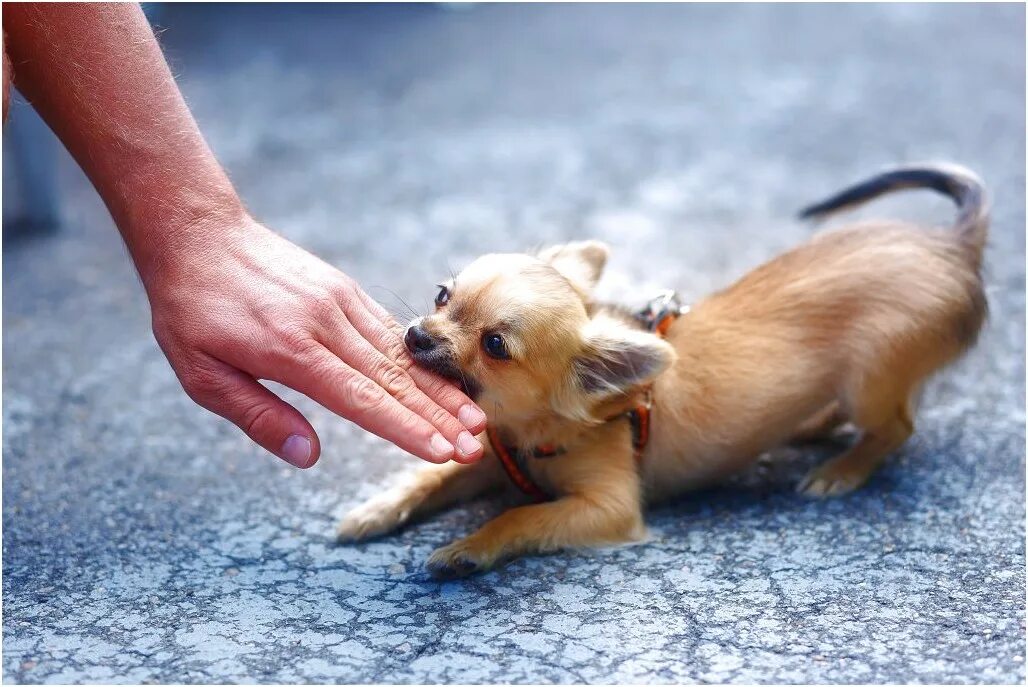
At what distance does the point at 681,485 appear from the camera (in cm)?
310

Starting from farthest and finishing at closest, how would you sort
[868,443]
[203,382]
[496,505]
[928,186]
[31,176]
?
[31,176]
[928,186]
[868,443]
[496,505]
[203,382]

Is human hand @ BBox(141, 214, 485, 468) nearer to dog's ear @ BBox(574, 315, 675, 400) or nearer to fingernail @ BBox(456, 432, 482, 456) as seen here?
fingernail @ BBox(456, 432, 482, 456)

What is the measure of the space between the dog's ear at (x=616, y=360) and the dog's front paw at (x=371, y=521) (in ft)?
1.98

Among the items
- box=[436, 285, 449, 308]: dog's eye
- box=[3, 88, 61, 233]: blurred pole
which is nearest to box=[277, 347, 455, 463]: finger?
box=[436, 285, 449, 308]: dog's eye

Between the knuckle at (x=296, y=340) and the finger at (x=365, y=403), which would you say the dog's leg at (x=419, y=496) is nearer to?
the finger at (x=365, y=403)

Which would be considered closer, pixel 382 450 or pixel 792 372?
pixel 792 372

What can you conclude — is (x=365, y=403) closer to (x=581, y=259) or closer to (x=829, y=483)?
(x=581, y=259)

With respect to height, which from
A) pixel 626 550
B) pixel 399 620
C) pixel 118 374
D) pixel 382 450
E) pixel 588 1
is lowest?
pixel 626 550

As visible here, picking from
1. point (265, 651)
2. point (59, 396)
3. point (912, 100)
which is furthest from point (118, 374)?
point (912, 100)

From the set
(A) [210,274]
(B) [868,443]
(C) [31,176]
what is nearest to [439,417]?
(A) [210,274]

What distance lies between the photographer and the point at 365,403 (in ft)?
7.88

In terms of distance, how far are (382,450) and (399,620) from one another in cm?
104

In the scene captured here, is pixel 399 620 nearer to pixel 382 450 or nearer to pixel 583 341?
pixel 583 341

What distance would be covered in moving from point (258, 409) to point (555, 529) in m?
0.82
